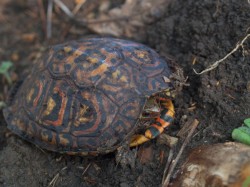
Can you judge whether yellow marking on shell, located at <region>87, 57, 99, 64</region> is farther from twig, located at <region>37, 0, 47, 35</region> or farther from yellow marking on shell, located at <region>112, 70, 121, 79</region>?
twig, located at <region>37, 0, 47, 35</region>

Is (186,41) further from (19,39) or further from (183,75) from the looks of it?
(19,39)

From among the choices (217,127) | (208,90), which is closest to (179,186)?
(217,127)

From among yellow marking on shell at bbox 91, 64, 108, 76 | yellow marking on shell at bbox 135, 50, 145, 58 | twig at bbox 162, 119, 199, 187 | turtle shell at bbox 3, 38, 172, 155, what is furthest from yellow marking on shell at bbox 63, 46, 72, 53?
twig at bbox 162, 119, 199, 187

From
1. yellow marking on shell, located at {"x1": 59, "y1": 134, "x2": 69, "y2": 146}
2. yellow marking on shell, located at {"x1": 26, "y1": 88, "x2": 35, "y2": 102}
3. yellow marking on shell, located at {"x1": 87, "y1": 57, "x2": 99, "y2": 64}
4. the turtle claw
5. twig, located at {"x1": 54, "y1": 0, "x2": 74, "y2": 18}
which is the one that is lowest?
yellow marking on shell, located at {"x1": 59, "y1": 134, "x2": 69, "y2": 146}

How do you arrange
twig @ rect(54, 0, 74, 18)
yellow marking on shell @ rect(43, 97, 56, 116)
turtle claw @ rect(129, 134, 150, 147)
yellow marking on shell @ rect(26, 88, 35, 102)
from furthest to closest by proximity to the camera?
twig @ rect(54, 0, 74, 18), yellow marking on shell @ rect(26, 88, 35, 102), yellow marking on shell @ rect(43, 97, 56, 116), turtle claw @ rect(129, 134, 150, 147)

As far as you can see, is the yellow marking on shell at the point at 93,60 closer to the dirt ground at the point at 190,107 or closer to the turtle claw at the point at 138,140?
the turtle claw at the point at 138,140

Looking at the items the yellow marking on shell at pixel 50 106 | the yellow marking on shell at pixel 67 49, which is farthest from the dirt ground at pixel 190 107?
the yellow marking on shell at pixel 67 49

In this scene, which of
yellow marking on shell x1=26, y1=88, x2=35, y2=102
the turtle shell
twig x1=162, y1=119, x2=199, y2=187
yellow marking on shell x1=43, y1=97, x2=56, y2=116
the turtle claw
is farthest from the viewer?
yellow marking on shell x1=26, y1=88, x2=35, y2=102

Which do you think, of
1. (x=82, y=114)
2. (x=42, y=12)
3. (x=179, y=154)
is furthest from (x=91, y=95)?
(x=42, y=12)
